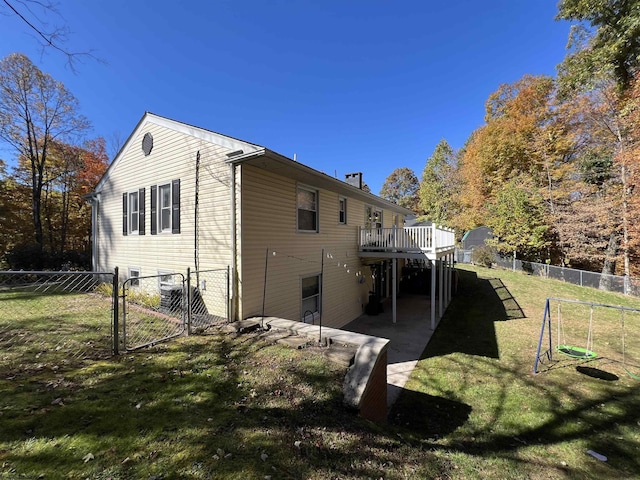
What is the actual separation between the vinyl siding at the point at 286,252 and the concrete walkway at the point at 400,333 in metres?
0.95

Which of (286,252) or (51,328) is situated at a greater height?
(286,252)

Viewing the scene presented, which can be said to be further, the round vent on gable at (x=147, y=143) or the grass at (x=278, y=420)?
the round vent on gable at (x=147, y=143)

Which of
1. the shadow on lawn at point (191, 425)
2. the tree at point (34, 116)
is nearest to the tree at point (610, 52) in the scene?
the shadow on lawn at point (191, 425)

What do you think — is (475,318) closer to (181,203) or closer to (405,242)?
(405,242)

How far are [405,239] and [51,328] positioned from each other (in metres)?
10.5

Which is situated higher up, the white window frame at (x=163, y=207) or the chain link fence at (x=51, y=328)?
the white window frame at (x=163, y=207)

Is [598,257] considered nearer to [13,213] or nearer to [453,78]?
[453,78]

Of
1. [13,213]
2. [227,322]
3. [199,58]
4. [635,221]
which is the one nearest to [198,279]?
[227,322]

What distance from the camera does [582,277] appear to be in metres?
15.0

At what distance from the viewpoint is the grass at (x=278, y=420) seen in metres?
2.37

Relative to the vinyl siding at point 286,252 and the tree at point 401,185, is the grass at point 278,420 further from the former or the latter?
the tree at point 401,185

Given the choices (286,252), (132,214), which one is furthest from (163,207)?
(286,252)

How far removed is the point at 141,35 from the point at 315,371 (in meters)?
9.73

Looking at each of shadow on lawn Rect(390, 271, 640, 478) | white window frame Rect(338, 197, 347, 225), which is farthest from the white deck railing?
shadow on lawn Rect(390, 271, 640, 478)
